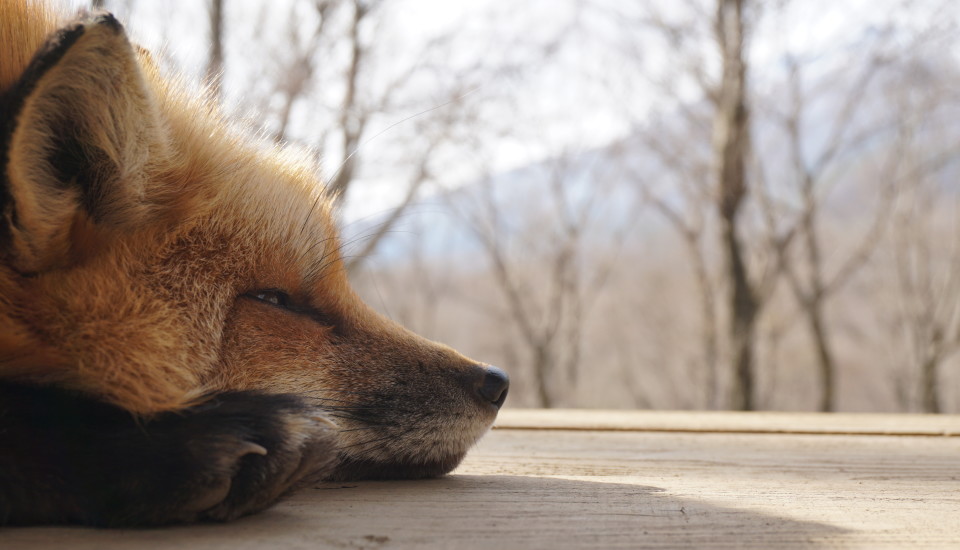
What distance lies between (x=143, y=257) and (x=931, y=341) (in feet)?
56.3

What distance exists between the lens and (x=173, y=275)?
145 cm

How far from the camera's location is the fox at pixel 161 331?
3.97ft

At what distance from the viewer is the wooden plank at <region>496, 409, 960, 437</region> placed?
2828 mm

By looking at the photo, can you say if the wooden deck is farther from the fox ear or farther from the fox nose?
the fox ear

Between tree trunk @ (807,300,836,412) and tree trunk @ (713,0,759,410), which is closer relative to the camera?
tree trunk @ (713,0,759,410)

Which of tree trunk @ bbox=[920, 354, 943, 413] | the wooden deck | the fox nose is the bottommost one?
tree trunk @ bbox=[920, 354, 943, 413]

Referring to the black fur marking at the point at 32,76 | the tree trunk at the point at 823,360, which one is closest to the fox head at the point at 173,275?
the black fur marking at the point at 32,76

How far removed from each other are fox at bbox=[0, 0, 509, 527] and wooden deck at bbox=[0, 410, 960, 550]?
0.08 meters

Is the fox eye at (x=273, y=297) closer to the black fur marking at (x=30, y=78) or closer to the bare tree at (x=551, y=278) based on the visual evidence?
the black fur marking at (x=30, y=78)

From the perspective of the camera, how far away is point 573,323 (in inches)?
799

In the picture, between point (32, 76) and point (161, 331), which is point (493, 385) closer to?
point (161, 331)

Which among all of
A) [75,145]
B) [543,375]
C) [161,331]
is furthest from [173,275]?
[543,375]

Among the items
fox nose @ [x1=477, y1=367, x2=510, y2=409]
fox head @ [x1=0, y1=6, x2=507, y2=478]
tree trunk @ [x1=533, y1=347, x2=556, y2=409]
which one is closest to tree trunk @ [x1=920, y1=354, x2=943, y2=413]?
tree trunk @ [x1=533, y1=347, x2=556, y2=409]

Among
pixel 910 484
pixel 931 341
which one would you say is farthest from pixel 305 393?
pixel 931 341
